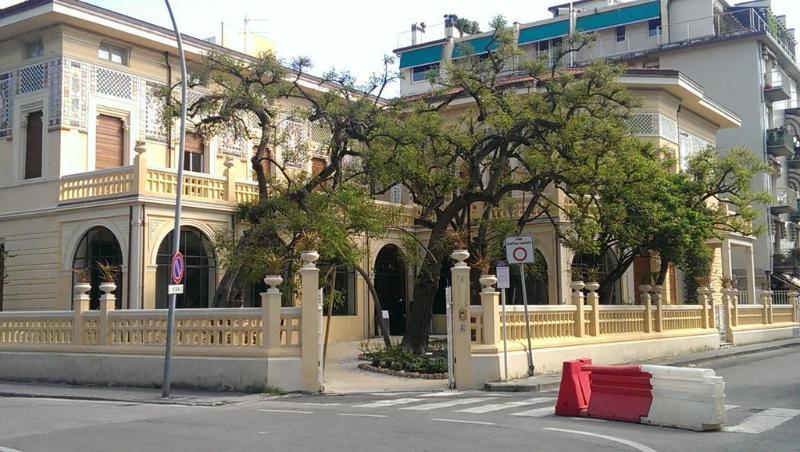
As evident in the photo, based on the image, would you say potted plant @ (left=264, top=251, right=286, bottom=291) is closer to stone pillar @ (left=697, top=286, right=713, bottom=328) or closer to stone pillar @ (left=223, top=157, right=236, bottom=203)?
stone pillar @ (left=223, top=157, right=236, bottom=203)

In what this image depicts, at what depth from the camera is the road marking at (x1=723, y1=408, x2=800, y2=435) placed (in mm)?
11664

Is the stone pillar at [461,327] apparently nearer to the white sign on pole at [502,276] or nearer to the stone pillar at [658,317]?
the white sign on pole at [502,276]

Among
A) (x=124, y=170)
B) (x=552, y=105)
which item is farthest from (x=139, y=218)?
(x=552, y=105)

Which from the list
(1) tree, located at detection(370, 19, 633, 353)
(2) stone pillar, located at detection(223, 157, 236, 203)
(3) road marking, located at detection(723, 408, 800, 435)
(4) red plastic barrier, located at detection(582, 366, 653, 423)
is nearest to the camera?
(3) road marking, located at detection(723, 408, 800, 435)

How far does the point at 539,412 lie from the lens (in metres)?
13.8

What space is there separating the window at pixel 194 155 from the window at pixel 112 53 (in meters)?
3.59

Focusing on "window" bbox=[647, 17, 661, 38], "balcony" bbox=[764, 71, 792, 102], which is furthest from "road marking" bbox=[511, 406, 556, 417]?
"window" bbox=[647, 17, 661, 38]

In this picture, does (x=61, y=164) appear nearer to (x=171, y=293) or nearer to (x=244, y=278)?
(x=244, y=278)

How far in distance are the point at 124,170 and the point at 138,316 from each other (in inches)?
276

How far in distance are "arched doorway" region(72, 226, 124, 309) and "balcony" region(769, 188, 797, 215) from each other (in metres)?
36.0

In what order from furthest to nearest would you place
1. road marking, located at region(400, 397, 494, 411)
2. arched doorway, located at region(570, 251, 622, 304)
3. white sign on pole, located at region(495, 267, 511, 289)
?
arched doorway, located at region(570, 251, 622, 304) → white sign on pole, located at region(495, 267, 511, 289) → road marking, located at region(400, 397, 494, 411)

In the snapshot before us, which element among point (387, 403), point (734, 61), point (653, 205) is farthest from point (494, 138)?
point (734, 61)

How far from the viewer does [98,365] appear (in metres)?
19.5

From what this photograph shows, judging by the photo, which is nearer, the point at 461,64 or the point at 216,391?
the point at 216,391
